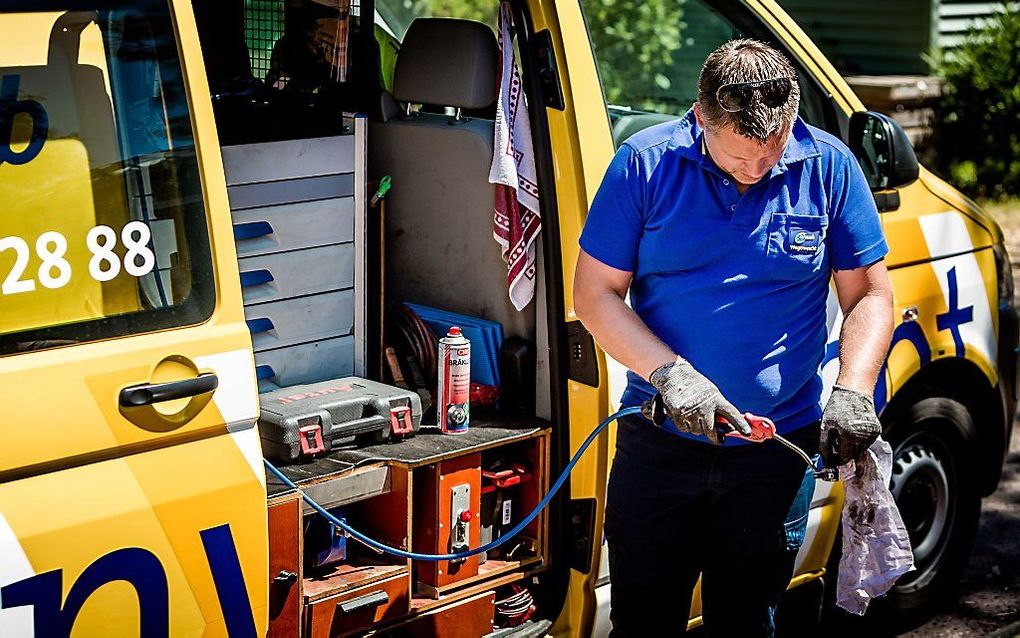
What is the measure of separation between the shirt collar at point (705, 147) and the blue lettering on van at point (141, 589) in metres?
1.27

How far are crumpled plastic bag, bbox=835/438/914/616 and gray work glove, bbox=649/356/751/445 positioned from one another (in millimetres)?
465

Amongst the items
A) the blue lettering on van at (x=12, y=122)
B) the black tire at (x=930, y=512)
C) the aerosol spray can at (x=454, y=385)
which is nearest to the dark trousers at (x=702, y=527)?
the aerosol spray can at (x=454, y=385)

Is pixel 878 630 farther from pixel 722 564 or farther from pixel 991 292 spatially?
pixel 722 564

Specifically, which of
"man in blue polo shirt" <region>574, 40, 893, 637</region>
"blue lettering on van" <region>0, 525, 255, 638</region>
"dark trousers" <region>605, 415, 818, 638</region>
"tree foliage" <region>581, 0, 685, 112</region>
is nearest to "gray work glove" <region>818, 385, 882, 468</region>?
"man in blue polo shirt" <region>574, 40, 893, 637</region>

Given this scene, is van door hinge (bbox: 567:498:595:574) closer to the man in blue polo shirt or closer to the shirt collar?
the man in blue polo shirt

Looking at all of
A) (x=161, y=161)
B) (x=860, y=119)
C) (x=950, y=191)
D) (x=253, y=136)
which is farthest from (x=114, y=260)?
(x=950, y=191)

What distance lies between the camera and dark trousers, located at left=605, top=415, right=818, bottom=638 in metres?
3.06

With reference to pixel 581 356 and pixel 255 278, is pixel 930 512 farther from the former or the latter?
pixel 255 278

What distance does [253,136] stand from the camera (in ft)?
11.6

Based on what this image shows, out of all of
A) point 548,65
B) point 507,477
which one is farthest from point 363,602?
point 548,65

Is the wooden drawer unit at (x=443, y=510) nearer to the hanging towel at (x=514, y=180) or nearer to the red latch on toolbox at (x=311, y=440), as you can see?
the red latch on toolbox at (x=311, y=440)

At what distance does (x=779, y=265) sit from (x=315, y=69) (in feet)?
4.83

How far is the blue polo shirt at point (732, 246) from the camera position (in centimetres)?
295

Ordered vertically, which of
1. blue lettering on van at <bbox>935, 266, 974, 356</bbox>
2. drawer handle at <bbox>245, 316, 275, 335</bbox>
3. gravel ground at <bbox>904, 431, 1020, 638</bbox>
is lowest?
gravel ground at <bbox>904, 431, 1020, 638</bbox>
